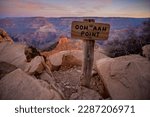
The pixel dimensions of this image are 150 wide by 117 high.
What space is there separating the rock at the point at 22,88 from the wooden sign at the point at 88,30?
0.96 meters

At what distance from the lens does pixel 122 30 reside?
671cm

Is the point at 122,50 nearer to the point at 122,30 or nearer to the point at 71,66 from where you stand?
the point at 122,30

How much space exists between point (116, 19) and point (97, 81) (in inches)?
99.3

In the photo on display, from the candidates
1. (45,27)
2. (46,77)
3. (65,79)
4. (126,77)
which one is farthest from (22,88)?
(45,27)

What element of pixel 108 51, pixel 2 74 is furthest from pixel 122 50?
pixel 2 74

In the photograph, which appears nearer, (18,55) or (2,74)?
(2,74)

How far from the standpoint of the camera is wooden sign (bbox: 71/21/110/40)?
354cm

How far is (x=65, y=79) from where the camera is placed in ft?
14.7

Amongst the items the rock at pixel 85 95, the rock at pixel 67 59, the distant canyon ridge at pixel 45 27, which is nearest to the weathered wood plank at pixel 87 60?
the rock at pixel 85 95

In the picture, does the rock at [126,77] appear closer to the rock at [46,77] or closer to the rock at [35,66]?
the rock at [46,77]

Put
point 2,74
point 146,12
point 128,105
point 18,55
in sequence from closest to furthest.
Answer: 1. point 128,105
2. point 2,74
3. point 18,55
4. point 146,12

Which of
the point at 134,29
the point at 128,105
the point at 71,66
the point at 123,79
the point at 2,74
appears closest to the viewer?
the point at 128,105

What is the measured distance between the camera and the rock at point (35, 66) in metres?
4.14

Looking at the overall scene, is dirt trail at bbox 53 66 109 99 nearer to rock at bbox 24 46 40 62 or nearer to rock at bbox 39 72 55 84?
rock at bbox 39 72 55 84
